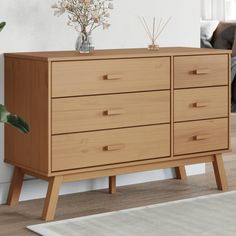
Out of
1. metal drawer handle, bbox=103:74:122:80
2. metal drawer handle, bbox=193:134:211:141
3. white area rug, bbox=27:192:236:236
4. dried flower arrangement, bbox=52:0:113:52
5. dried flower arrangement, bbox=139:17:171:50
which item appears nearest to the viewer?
white area rug, bbox=27:192:236:236

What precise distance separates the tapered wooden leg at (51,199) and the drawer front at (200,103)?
690 millimetres

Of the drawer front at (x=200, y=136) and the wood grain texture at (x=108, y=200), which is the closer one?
the wood grain texture at (x=108, y=200)

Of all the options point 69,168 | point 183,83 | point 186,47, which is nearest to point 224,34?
point 186,47

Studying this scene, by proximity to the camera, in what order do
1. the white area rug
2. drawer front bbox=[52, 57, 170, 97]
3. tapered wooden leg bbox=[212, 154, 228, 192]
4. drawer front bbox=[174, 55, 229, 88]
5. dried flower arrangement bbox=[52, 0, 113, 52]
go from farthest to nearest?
tapered wooden leg bbox=[212, 154, 228, 192] → drawer front bbox=[174, 55, 229, 88] → dried flower arrangement bbox=[52, 0, 113, 52] → drawer front bbox=[52, 57, 170, 97] → the white area rug

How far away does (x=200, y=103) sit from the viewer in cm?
391

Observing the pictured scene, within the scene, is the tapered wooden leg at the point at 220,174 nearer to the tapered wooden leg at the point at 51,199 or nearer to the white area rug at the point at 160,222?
the white area rug at the point at 160,222

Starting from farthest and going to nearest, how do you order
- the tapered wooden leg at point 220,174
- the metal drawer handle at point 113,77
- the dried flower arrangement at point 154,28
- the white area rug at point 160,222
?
the dried flower arrangement at point 154,28, the tapered wooden leg at point 220,174, the metal drawer handle at point 113,77, the white area rug at point 160,222

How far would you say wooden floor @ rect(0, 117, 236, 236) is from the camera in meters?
3.53

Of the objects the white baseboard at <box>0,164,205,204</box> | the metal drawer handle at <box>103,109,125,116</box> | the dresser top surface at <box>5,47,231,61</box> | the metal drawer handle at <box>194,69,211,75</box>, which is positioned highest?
the dresser top surface at <box>5,47,231,61</box>

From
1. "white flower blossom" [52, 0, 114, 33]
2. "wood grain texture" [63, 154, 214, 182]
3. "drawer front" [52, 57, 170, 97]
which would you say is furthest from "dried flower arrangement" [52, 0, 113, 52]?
"wood grain texture" [63, 154, 214, 182]

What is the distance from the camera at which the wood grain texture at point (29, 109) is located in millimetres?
3463

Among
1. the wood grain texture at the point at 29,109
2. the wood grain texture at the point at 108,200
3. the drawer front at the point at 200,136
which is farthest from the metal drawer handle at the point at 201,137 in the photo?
the wood grain texture at the point at 29,109

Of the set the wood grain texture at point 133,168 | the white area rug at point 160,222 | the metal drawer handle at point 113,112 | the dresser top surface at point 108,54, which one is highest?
the dresser top surface at point 108,54

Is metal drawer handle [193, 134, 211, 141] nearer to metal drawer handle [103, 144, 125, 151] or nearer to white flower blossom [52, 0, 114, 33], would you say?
metal drawer handle [103, 144, 125, 151]
